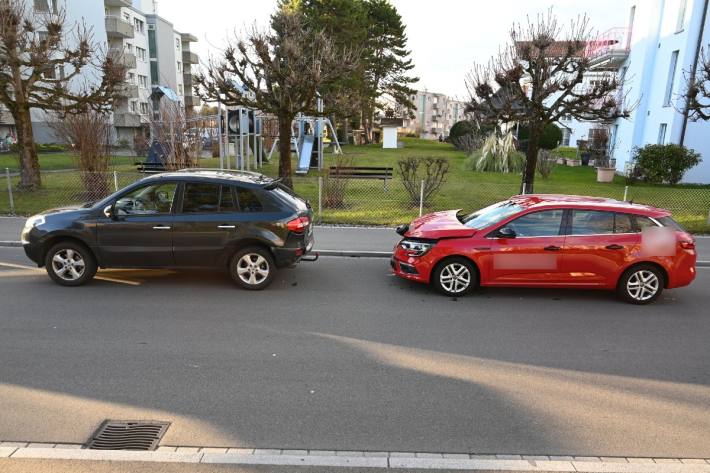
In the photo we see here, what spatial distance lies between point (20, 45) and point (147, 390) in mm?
13351

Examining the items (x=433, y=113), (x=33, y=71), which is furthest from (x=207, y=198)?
(x=433, y=113)

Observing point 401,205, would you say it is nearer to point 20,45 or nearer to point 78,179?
point 78,179

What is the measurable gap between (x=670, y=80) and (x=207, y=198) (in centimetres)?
2253

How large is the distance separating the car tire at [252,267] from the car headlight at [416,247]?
195cm

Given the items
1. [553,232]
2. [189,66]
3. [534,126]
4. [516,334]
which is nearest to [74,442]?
[516,334]

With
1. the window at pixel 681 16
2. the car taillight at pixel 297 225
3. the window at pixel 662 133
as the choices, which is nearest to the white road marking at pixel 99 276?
the car taillight at pixel 297 225

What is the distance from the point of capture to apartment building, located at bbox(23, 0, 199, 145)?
41.2 meters

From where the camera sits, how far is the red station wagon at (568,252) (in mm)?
6820

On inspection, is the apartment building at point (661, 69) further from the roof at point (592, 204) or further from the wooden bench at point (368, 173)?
the roof at point (592, 204)

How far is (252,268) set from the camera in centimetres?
707

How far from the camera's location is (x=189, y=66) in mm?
68062

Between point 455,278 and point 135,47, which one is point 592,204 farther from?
point 135,47

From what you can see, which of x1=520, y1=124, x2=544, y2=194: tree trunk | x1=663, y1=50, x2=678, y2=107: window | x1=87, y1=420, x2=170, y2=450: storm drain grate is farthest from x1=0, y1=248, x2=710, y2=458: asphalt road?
x1=663, y1=50, x2=678, y2=107: window

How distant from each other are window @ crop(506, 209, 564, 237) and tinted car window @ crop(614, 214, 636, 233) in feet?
2.53
